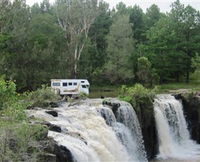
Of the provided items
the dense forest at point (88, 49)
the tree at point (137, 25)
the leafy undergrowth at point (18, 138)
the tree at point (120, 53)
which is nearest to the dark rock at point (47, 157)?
the leafy undergrowth at point (18, 138)

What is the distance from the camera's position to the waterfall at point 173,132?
26.0m

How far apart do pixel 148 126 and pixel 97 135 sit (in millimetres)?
7976

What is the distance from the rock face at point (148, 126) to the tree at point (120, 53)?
21.9 m

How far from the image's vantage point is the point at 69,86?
3944 cm

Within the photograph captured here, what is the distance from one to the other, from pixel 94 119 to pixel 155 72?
30014 millimetres

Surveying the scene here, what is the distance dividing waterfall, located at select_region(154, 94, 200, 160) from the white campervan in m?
11.3

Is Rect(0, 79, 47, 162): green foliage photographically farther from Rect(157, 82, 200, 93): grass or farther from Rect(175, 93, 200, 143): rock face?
Rect(157, 82, 200, 93): grass

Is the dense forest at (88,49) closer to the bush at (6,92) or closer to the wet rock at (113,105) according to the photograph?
the wet rock at (113,105)

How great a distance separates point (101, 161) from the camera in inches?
649

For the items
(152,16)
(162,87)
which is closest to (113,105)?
(162,87)

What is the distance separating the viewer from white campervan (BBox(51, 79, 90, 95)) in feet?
128

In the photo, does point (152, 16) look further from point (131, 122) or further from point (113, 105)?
point (131, 122)

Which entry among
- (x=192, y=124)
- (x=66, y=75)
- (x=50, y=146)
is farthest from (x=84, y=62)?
(x=50, y=146)

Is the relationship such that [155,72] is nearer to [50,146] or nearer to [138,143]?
[138,143]
